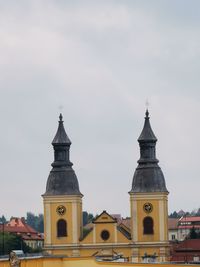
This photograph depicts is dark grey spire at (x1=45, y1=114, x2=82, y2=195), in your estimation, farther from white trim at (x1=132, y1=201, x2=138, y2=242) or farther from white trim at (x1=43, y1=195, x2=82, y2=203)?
white trim at (x1=132, y1=201, x2=138, y2=242)

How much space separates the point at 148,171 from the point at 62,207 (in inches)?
340

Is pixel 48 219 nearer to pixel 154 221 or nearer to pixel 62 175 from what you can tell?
pixel 62 175

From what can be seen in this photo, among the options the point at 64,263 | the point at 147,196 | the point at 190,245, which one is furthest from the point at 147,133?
the point at 64,263

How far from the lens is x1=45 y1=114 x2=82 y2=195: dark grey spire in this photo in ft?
373

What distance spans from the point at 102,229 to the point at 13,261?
6215 centimetres

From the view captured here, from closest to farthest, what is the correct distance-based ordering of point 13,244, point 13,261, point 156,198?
point 13,261 → point 156,198 → point 13,244

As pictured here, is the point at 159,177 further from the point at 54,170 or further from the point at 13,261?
the point at 13,261

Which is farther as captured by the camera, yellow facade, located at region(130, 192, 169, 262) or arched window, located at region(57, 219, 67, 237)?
arched window, located at region(57, 219, 67, 237)

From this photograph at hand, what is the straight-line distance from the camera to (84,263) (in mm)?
58844

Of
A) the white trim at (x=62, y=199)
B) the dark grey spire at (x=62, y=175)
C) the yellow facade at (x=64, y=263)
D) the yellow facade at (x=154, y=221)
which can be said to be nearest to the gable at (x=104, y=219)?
the white trim at (x=62, y=199)

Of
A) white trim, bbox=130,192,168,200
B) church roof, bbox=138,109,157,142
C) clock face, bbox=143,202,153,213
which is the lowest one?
clock face, bbox=143,202,153,213

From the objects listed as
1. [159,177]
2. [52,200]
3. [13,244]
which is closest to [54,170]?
[52,200]

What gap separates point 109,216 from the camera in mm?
114938

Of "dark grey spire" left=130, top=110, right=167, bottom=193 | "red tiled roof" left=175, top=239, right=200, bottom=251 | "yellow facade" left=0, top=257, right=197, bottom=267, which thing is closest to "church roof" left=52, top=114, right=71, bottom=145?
"dark grey spire" left=130, top=110, right=167, bottom=193
